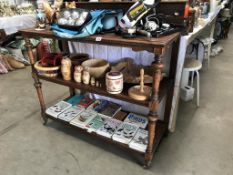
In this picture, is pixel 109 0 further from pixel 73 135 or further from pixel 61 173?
pixel 61 173

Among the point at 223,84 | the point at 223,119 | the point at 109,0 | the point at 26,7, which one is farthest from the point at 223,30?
the point at 26,7

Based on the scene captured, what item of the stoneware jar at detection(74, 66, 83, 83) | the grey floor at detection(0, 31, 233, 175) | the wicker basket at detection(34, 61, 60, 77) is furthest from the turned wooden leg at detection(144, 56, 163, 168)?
the wicker basket at detection(34, 61, 60, 77)

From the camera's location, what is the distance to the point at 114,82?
1253mm

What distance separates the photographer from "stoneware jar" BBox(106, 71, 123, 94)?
4.08 feet

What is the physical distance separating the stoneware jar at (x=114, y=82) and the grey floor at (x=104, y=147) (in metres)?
0.56

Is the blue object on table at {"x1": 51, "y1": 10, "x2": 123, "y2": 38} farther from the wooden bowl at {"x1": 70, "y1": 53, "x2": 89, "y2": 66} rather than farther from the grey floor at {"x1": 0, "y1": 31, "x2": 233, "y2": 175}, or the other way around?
the grey floor at {"x1": 0, "y1": 31, "x2": 233, "y2": 175}

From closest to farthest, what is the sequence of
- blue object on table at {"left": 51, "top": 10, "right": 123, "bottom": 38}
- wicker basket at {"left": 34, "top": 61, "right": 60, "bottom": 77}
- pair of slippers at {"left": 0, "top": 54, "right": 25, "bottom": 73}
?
blue object on table at {"left": 51, "top": 10, "right": 123, "bottom": 38}, wicker basket at {"left": 34, "top": 61, "right": 60, "bottom": 77}, pair of slippers at {"left": 0, "top": 54, "right": 25, "bottom": 73}

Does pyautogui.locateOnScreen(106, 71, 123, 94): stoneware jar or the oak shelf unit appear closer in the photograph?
the oak shelf unit

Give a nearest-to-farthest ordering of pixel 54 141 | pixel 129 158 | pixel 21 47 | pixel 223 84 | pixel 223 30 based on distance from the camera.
A: 1. pixel 129 158
2. pixel 54 141
3. pixel 223 84
4. pixel 21 47
5. pixel 223 30

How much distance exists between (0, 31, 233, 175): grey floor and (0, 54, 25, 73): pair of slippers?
3.25 feet

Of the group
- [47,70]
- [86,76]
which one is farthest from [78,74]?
[47,70]

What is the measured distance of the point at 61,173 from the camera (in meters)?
1.39

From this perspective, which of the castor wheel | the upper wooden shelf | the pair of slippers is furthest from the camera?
the pair of slippers

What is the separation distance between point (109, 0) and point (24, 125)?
4.59 ft
